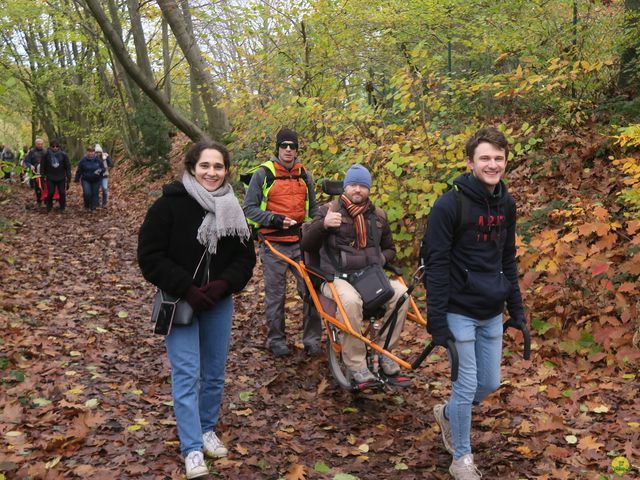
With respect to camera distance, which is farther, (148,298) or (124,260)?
(124,260)

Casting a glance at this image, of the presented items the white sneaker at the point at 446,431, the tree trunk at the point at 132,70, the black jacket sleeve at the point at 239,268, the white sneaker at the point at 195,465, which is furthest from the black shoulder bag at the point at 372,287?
the tree trunk at the point at 132,70

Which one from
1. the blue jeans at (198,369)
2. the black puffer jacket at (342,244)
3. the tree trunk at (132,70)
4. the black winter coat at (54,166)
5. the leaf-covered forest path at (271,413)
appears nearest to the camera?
the blue jeans at (198,369)

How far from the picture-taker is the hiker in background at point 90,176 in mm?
17500

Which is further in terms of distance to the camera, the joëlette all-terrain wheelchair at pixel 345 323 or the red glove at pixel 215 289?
the joëlette all-terrain wheelchair at pixel 345 323

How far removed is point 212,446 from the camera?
15.2 ft

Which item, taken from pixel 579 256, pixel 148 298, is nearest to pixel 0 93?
pixel 148 298

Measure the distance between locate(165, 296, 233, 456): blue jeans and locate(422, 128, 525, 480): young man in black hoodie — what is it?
Result: 148 centimetres

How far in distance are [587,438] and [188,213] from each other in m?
3.40

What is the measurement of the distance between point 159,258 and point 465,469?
96.8 inches

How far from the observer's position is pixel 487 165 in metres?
4.08

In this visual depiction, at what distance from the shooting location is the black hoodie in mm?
4105

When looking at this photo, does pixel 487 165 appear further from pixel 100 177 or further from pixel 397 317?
pixel 100 177

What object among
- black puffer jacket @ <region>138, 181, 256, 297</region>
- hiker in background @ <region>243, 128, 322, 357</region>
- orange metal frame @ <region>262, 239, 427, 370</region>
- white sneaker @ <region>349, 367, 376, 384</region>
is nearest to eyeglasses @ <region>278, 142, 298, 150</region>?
hiker in background @ <region>243, 128, 322, 357</region>

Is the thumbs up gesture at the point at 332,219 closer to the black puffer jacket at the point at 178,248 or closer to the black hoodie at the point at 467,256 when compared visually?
the black puffer jacket at the point at 178,248
